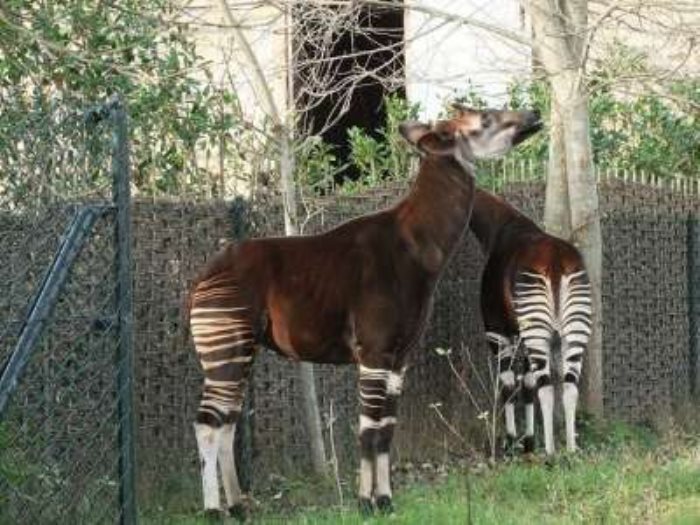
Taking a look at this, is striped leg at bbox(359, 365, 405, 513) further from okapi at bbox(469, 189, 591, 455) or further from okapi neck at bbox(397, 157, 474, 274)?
okapi at bbox(469, 189, 591, 455)

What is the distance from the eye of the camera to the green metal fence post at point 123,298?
7.58 metres

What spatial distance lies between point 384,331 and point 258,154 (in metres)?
2.53

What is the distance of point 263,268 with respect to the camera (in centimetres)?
973

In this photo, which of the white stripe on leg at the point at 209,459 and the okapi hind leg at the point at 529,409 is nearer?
→ the white stripe on leg at the point at 209,459

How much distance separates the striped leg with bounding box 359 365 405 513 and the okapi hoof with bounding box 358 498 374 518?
0.07 metres

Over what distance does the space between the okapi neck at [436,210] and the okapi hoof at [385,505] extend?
1.40 m

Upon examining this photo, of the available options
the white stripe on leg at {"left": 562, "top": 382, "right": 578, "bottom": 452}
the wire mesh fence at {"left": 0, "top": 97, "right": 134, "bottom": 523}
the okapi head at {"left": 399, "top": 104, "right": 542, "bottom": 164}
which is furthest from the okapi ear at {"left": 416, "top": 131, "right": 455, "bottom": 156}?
the white stripe on leg at {"left": 562, "top": 382, "right": 578, "bottom": 452}

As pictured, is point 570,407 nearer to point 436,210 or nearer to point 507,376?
point 507,376

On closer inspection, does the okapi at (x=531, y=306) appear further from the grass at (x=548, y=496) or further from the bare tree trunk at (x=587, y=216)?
the bare tree trunk at (x=587, y=216)

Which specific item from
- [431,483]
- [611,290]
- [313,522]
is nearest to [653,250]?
[611,290]

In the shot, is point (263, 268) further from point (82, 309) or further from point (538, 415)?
point (538, 415)

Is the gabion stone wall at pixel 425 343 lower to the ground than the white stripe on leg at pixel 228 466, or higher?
higher

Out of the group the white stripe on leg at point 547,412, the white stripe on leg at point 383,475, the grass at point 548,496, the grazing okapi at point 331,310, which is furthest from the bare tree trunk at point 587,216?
the white stripe on leg at point 383,475

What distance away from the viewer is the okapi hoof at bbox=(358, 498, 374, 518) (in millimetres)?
9258
